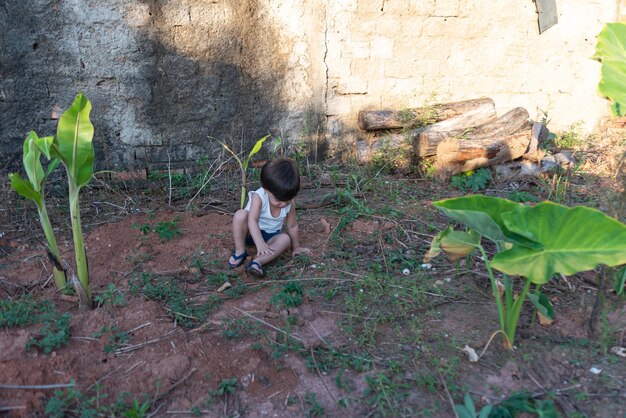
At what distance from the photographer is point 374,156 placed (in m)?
5.18

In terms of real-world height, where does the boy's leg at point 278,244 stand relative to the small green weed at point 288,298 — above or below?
above

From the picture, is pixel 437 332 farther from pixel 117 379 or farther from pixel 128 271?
pixel 128 271

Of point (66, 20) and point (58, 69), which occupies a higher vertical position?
point (66, 20)

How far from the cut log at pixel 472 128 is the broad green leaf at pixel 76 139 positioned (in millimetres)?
3044

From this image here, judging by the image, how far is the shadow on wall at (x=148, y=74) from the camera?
4441 mm

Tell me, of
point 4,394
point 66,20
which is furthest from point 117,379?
point 66,20

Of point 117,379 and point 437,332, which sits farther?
point 437,332

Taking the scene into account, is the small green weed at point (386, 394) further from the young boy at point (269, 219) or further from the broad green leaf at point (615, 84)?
the broad green leaf at point (615, 84)

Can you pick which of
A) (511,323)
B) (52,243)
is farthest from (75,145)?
(511,323)

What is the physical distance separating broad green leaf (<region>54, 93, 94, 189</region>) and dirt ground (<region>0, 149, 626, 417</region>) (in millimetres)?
738

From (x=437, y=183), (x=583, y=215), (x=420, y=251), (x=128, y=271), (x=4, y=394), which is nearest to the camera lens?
(x=583, y=215)

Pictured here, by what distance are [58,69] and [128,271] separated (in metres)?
2.06

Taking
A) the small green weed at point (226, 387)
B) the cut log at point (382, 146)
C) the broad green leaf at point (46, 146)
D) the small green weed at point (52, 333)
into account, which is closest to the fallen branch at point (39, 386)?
the small green weed at point (52, 333)

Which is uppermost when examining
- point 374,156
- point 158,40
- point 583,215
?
point 158,40
